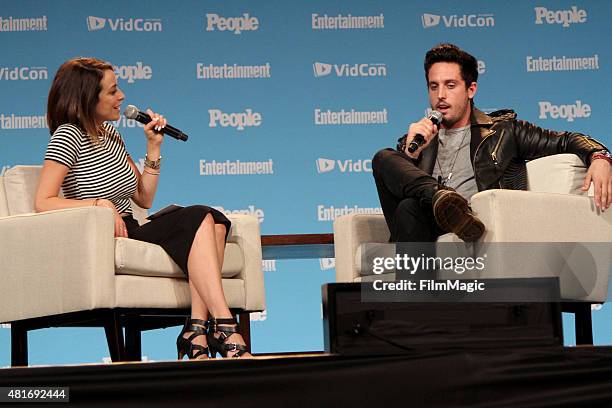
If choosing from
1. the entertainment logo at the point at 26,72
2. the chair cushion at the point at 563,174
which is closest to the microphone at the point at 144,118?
the chair cushion at the point at 563,174

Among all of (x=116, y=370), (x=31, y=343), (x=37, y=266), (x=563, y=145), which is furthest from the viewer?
(x=31, y=343)

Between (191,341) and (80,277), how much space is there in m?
0.41

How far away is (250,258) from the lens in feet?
11.8

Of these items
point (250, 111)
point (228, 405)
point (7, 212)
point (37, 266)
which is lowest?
point (228, 405)

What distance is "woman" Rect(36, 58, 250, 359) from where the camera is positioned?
2922mm

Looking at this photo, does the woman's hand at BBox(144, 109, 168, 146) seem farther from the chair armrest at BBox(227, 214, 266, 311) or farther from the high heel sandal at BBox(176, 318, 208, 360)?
the high heel sandal at BBox(176, 318, 208, 360)

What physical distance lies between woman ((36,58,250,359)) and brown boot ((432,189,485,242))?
70 centimetres

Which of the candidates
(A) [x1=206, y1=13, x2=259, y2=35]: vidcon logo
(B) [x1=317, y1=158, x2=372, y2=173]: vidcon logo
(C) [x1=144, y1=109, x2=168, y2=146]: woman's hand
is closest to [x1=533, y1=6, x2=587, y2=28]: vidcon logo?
(B) [x1=317, y1=158, x2=372, y2=173]: vidcon logo

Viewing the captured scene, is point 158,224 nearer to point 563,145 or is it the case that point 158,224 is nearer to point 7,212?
point 7,212

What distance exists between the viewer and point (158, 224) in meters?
3.20

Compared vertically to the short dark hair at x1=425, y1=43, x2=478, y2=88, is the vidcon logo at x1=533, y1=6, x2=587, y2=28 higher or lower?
higher

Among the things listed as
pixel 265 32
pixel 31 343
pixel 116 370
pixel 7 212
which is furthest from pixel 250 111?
pixel 116 370

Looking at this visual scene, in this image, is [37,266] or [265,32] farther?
[265,32]

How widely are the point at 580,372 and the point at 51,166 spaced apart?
6.25ft
